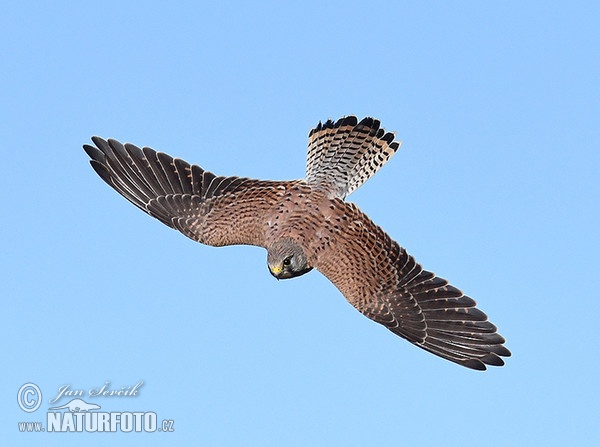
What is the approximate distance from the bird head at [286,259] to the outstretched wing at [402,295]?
0.27m

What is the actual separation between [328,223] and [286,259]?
739 mm

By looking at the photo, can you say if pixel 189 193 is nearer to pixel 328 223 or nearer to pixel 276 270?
pixel 276 270

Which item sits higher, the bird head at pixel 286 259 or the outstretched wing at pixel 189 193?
the outstretched wing at pixel 189 193

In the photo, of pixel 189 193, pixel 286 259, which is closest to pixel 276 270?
pixel 286 259

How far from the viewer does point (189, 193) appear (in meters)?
13.2

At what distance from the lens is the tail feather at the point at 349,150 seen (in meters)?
12.9

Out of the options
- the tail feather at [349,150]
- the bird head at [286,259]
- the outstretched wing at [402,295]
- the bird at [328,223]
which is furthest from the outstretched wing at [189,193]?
the outstretched wing at [402,295]

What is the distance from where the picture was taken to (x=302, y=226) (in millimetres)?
12289

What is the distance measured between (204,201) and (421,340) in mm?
3390

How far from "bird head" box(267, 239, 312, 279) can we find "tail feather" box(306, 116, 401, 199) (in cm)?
117

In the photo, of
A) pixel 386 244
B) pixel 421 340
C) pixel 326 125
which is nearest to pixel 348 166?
pixel 326 125

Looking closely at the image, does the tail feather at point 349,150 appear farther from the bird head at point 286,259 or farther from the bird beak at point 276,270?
the bird beak at point 276,270

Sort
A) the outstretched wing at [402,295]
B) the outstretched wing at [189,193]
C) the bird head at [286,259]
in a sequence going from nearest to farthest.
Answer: the outstretched wing at [402,295] < the bird head at [286,259] < the outstretched wing at [189,193]

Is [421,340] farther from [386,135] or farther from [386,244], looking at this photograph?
[386,135]
